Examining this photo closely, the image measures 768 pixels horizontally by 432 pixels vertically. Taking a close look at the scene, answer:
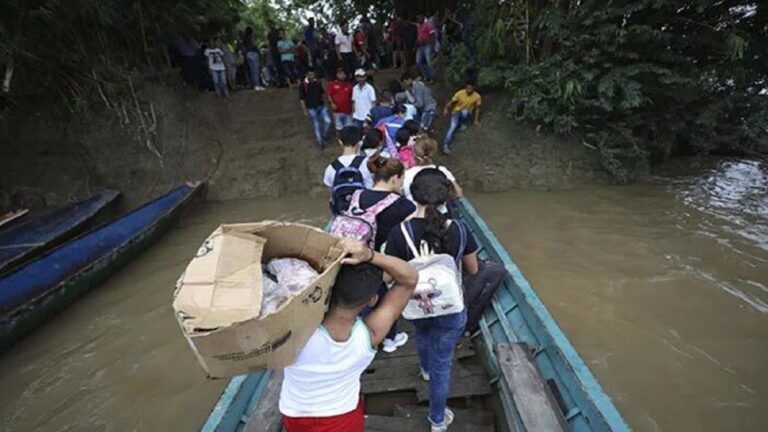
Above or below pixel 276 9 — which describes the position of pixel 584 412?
below

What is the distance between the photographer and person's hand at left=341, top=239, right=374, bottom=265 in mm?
1435

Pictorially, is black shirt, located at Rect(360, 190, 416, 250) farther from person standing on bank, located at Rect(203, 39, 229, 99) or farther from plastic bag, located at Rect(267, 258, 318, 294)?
person standing on bank, located at Rect(203, 39, 229, 99)

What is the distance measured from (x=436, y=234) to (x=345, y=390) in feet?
2.77

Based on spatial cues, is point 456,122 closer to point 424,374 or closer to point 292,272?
point 424,374

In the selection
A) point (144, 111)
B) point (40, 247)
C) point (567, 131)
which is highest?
point (144, 111)

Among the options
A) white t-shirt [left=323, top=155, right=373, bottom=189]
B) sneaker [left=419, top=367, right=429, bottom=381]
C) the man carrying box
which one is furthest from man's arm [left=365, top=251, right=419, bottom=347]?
white t-shirt [left=323, top=155, right=373, bottom=189]

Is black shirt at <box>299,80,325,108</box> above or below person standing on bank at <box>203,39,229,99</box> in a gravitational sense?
below

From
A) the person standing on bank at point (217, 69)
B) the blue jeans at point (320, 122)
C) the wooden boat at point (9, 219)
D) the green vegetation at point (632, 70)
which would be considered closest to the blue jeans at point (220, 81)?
the person standing on bank at point (217, 69)

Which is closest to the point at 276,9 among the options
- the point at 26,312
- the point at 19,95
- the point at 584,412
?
the point at 19,95

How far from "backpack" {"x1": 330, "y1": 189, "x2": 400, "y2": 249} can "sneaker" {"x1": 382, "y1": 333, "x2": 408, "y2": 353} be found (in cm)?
116

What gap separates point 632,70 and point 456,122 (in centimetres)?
325

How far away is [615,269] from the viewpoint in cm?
529

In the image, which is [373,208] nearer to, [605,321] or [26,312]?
[605,321]

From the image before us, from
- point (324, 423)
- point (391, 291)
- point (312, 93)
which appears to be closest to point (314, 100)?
point (312, 93)
